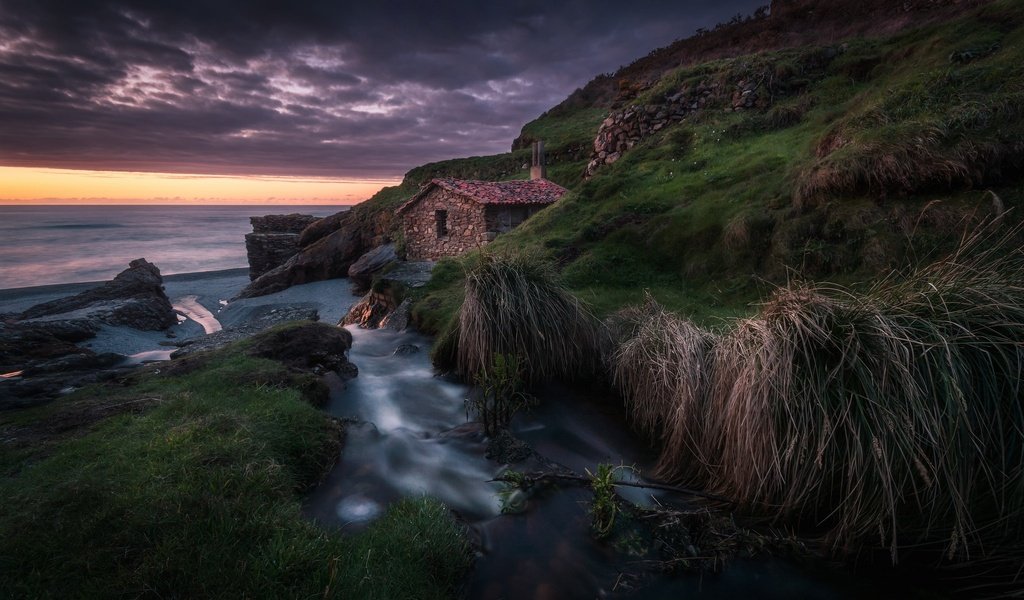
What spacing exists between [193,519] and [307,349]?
18.6 ft

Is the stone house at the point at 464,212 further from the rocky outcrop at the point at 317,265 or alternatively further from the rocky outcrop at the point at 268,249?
the rocky outcrop at the point at 268,249

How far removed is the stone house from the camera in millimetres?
21969

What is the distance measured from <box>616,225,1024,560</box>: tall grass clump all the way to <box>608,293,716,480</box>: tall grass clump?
633 millimetres

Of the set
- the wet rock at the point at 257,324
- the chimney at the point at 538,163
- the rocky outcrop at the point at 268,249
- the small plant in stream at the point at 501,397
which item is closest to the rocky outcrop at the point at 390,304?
the wet rock at the point at 257,324

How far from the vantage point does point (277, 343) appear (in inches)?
341

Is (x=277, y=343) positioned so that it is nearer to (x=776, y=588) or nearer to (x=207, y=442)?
(x=207, y=442)

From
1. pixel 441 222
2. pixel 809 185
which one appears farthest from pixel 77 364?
pixel 441 222

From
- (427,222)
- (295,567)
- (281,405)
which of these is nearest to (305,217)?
(427,222)

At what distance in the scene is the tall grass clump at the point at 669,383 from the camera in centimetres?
521

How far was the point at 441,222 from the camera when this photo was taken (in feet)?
79.8

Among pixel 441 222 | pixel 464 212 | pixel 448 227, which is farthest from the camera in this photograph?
pixel 441 222

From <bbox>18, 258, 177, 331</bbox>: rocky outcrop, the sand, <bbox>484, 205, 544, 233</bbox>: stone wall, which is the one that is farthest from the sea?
<bbox>484, 205, 544, 233</bbox>: stone wall

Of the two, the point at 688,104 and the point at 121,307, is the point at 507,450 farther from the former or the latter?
the point at 688,104

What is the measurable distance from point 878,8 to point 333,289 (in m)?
36.7
